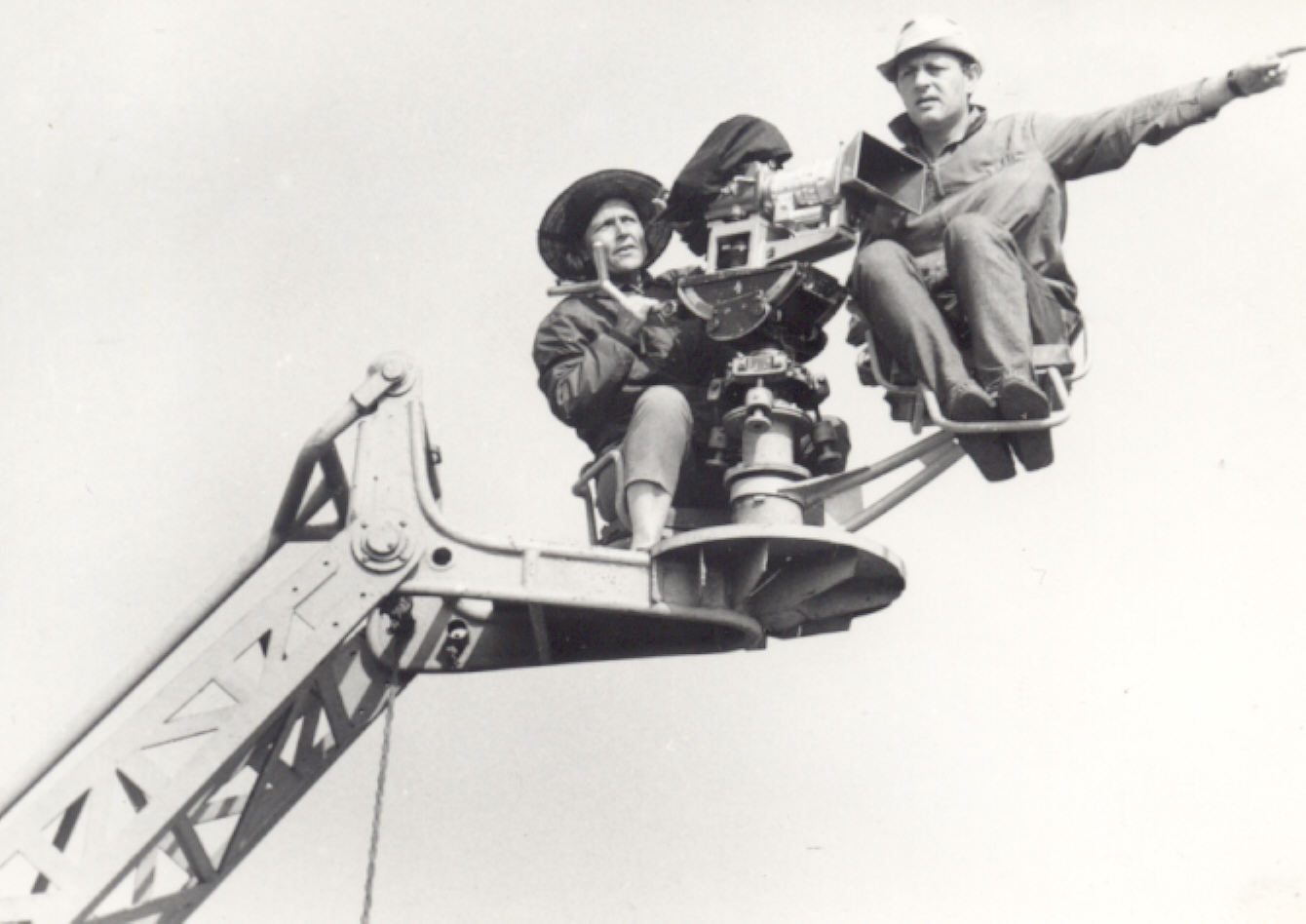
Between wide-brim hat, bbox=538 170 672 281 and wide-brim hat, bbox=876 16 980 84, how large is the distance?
55.2 inches

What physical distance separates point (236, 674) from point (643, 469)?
1962mm

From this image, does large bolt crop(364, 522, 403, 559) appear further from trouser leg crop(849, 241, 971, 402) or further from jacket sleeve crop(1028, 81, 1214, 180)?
jacket sleeve crop(1028, 81, 1214, 180)

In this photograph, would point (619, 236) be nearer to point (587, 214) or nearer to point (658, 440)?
point (587, 214)

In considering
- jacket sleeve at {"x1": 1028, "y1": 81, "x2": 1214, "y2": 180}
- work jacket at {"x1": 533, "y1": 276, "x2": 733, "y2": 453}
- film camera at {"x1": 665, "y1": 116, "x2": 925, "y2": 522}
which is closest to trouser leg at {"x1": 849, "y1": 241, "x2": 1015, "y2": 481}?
film camera at {"x1": 665, "y1": 116, "x2": 925, "y2": 522}

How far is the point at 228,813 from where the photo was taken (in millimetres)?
9141

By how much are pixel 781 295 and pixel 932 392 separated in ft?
Result: 3.26

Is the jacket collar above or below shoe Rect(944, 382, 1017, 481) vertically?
above

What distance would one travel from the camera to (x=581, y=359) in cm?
984

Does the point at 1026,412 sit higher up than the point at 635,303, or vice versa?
the point at 635,303

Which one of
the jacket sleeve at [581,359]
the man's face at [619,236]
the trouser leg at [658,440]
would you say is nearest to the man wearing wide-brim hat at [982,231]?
the trouser leg at [658,440]

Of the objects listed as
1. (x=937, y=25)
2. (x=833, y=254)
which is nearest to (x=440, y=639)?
(x=833, y=254)

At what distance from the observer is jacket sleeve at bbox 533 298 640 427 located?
9617 millimetres

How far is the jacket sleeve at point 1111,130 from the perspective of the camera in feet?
30.0

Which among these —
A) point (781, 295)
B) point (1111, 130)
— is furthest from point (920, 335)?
point (1111, 130)
